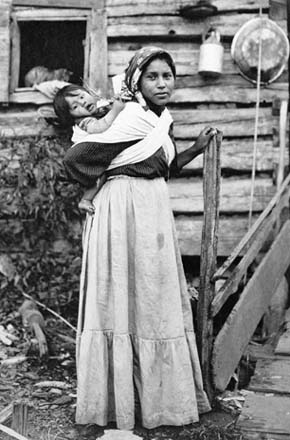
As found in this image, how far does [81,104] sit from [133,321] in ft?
6.25

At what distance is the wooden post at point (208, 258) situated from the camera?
4137mm

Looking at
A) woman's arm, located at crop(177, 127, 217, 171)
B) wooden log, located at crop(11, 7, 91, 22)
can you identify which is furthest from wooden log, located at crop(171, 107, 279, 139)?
woman's arm, located at crop(177, 127, 217, 171)

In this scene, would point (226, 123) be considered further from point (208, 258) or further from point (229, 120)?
point (208, 258)

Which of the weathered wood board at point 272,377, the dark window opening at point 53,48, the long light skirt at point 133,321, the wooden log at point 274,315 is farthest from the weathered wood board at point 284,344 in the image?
the dark window opening at point 53,48

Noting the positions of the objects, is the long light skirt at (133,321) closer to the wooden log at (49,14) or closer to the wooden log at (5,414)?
the wooden log at (5,414)

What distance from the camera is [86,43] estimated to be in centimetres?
624

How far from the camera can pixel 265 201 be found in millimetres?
6219

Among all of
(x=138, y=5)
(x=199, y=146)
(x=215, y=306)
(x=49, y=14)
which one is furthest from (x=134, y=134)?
(x=49, y=14)

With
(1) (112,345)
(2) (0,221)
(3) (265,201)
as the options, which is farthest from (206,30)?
(1) (112,345)

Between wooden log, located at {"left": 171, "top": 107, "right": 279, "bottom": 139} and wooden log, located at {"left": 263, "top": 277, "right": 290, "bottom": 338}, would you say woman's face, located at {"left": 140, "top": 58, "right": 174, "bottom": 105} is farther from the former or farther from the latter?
wooden log, located at {"left": 263, "top": 277, "right": 290, "bottom": 338}

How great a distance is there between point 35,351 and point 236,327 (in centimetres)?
166

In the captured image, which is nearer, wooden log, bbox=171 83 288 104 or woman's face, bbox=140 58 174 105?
woman's face, bbox=140 58 174 105

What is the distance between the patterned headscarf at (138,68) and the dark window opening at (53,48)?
12.8 feet

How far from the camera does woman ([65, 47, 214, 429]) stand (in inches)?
150
